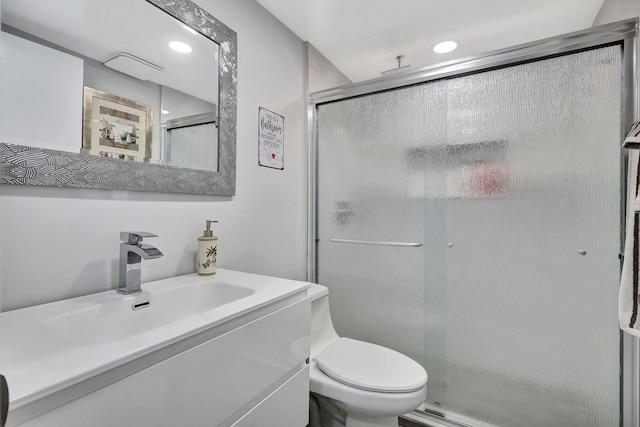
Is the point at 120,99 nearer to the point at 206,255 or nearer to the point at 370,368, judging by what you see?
the point at 206,255

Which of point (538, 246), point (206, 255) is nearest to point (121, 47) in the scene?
point (206, 255)

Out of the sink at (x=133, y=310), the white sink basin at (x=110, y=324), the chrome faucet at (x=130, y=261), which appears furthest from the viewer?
the chrome faucet at (x=130, y=261)

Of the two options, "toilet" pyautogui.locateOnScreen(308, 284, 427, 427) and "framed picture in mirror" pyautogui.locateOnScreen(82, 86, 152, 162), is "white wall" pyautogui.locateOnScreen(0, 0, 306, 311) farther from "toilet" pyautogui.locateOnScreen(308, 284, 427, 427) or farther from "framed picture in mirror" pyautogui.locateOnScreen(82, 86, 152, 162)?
"toilet" pyautogui.locateOnScreen(308, 284, 427, 427)

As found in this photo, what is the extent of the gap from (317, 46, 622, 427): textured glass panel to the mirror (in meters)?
0.82

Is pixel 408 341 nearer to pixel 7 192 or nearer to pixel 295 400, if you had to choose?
pixel 295 400

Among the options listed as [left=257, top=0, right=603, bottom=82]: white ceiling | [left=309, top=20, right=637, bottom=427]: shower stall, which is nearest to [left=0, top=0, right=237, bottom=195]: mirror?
[left=257, top=0, right=603, bottom=82]: white ceiling

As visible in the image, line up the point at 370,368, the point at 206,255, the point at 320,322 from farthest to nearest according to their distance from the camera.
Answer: the point at 320,322, the point at 370,368, the point at 206,255

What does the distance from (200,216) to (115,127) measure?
426 mm

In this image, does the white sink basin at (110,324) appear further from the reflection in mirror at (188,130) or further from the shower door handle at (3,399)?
the reflection in mirror at (188,130)

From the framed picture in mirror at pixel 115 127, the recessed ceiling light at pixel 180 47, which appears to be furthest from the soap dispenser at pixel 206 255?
the recessed ceiling light at pixel 180 47

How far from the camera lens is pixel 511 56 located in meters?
1.32

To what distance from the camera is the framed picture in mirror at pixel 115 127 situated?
891 mm

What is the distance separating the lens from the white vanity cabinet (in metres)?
0.50

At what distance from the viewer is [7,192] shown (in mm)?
753
